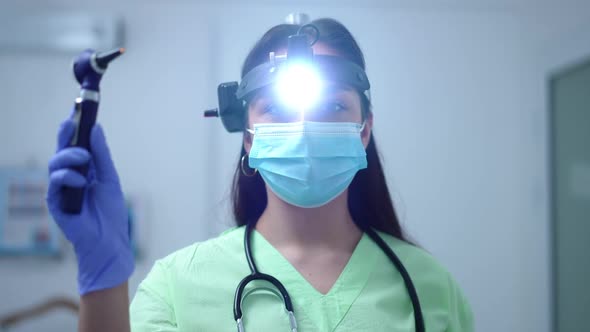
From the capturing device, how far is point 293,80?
2.38 ft

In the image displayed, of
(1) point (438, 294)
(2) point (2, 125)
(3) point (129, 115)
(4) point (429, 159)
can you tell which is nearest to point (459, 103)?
(4) point (429, 159)

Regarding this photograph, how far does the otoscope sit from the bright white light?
0.30 meters

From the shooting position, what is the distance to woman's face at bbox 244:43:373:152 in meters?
0.75

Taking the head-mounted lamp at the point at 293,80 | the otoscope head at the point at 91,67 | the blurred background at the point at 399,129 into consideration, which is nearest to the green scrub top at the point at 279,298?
the head-mounted lamp at the point at 293,80

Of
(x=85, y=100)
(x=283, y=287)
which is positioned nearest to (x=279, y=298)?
(x=283, y=287)

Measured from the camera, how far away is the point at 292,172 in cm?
75

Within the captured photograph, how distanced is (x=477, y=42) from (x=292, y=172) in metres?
1.18

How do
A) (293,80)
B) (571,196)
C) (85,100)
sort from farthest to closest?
(571,196)
(293,80)
(85,100)

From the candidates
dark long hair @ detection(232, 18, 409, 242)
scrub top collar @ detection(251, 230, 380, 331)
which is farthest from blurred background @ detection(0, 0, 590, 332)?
scrub top collar @ detection(251, 230, 380, 331)

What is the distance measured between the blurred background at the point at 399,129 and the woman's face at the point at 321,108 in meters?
0.77

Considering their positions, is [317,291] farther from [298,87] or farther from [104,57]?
[104,57]

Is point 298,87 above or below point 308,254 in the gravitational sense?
above

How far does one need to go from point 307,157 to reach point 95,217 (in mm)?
351

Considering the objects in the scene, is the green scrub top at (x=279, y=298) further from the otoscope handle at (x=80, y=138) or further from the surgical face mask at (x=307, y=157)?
the otoscope handle at (x=80, y=138)
